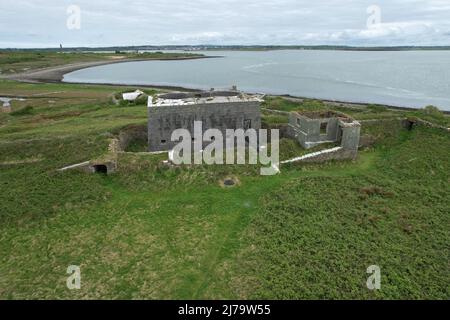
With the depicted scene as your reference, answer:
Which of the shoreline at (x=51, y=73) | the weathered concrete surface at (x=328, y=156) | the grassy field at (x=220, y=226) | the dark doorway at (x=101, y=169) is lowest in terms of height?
the grassy field at (x=220, y=226)

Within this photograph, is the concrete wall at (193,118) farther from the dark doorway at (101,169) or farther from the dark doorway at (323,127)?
the dark doorway at (323,127)

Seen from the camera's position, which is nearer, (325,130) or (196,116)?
(196,116)

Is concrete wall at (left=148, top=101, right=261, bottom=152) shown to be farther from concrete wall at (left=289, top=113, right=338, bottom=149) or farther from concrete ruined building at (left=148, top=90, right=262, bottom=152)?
concrete wall at (left=289, top=113, right=338, bottom=149)

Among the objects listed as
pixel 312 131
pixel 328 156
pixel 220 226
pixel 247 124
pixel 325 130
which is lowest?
pixel 220 226

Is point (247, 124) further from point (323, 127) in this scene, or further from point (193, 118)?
point (323, 127)

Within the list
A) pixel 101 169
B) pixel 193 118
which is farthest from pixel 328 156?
pixel 101 169

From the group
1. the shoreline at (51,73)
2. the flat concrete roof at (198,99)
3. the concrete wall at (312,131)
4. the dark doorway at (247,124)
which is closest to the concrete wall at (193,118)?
the dark doorway at (247,124)

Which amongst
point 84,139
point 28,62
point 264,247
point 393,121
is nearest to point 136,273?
point 264,247

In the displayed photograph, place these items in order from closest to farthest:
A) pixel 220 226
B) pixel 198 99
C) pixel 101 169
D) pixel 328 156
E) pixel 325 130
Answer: pixel 220 226, pixel 101 169, pixel 328 156, pixel 325 130, pixel 198 99
